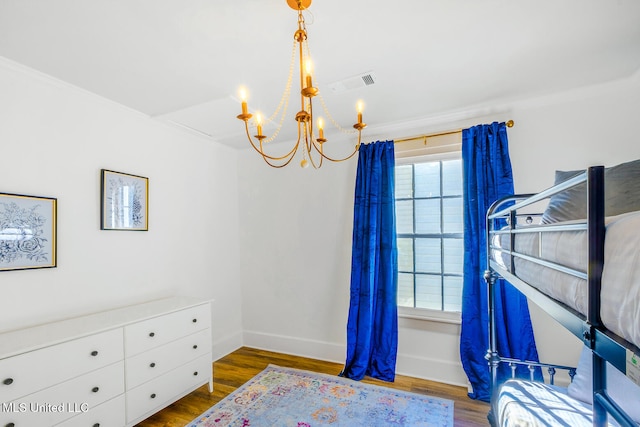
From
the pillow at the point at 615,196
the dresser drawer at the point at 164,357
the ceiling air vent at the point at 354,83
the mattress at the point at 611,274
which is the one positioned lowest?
the dresser drawer at the point at 164,357

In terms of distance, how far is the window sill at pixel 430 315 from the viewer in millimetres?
2641

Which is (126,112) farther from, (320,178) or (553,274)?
(553,274)

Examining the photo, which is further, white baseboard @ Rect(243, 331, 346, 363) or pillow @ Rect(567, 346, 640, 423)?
white baseboard @ Rect(243, 331, 346, 363)

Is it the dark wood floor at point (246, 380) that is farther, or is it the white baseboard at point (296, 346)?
the white baseboard at point (296, 346)

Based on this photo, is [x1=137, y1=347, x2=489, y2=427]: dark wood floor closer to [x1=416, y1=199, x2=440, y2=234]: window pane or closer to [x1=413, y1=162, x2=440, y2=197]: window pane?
[x1=416, y1=199, x2=440, y2=234]: window pane

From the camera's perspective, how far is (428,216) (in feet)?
9.38

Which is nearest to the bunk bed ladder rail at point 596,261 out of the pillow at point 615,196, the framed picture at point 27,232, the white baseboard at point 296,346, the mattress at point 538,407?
the pillow at point 615,196

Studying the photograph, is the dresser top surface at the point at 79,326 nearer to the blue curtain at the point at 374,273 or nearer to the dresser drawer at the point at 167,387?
the dresser drawer at the point at 167,387

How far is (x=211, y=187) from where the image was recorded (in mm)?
3305

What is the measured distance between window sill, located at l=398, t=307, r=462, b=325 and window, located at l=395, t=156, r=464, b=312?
52 mm

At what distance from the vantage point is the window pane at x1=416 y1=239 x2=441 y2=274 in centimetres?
281

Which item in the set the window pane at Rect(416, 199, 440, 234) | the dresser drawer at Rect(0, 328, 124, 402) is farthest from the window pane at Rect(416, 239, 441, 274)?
the dresser drawer at Rect(0, 328, 124, 402)

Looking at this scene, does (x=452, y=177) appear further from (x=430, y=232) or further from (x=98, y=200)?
(x=98, y=200)

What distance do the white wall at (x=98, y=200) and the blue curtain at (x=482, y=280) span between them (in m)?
2.51
